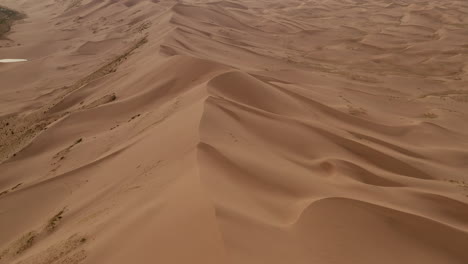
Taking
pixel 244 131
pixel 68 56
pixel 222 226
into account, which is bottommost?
pixel 68 56

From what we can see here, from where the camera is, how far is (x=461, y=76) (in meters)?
13.8

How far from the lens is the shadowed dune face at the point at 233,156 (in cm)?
371

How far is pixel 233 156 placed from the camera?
5.31 meters

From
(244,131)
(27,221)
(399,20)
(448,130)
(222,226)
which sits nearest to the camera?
(222,226)

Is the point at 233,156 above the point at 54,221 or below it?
above

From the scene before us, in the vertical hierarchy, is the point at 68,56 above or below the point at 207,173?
below

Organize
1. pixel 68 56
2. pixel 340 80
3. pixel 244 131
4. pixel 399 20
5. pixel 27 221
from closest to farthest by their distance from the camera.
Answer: pixel 27 221
pixel 244 131
pixel 340 80
pixel 68 56
pixel 399 20

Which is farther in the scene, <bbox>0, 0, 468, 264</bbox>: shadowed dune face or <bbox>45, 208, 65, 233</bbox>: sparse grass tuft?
<bbox>45, 208, 65, 233</bbox>: sparse grass tuft

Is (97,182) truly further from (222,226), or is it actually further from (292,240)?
(292,240)

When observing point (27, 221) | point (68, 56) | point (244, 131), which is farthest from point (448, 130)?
point (68, 56)

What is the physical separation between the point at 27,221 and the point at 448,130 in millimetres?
8908

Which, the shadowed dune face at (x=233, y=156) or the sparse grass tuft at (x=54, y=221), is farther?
the sparse grass tuft at (x=54, y=221)

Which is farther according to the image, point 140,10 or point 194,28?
point 140,10

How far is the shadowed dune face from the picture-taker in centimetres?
371
